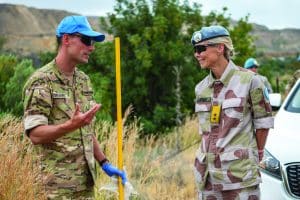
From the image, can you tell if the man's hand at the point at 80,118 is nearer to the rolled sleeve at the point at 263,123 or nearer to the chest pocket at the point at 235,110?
the chest pocket at the point at 235,110

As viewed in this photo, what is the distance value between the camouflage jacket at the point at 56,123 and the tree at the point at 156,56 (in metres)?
8.88

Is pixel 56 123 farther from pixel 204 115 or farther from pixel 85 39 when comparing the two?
pixel 204 115

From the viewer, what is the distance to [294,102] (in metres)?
7.11

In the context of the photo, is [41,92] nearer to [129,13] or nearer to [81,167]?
[81,167]

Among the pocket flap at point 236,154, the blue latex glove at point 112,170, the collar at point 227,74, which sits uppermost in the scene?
the collar at point 227,74

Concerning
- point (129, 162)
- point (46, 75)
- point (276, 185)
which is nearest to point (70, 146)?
point (46, 75)

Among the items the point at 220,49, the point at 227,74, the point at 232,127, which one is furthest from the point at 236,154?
the point at 220,49

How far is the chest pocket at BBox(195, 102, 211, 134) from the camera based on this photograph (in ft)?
14.9

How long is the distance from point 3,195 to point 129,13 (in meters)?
9.77

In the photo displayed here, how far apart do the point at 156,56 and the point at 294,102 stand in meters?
6.67

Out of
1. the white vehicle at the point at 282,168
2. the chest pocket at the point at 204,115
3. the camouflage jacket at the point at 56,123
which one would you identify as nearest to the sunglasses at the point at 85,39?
the camouflage jacket at the point at 56,123

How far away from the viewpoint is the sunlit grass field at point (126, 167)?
4.68 m

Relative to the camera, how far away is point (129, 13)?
46.5ft

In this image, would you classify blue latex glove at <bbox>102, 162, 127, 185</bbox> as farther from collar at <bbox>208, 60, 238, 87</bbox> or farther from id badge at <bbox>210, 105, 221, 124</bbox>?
collar at <bbox>208, 60, 238, 87</bbox>
